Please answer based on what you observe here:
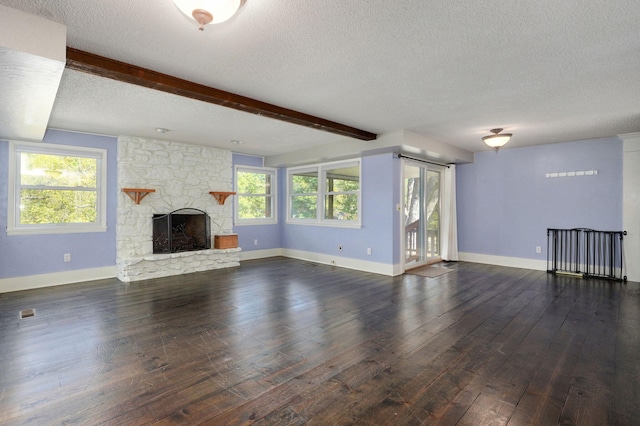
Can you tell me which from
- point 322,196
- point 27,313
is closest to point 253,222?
point 322,196

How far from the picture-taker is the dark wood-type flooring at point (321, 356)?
1912 millimetres

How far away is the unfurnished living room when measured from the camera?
81.0 inches

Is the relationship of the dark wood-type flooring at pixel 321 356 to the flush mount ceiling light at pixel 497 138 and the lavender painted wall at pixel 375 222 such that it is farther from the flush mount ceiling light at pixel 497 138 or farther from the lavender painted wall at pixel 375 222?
the flush mount ceiling light at pixel 497 138

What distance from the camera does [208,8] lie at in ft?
5.56

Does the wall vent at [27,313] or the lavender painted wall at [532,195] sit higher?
the lavender painted wall at [532,195]

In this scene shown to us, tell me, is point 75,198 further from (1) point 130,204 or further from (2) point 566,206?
(2) point 566,206

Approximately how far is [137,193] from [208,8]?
4.63 m

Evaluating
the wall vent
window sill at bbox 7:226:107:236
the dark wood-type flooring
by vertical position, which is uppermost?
window sill at bbox 7:226:107:236

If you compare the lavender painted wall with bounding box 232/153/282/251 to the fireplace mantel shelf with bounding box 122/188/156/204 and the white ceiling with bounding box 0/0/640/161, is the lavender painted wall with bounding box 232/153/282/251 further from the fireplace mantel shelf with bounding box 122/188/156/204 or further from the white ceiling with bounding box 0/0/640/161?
the white ceiling with bounding box 0/0/640/161

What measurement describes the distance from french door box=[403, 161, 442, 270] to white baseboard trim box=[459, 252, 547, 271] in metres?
0.68

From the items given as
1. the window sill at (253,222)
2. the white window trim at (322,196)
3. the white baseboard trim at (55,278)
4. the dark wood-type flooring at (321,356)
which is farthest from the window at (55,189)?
the white window trim at (322,196)

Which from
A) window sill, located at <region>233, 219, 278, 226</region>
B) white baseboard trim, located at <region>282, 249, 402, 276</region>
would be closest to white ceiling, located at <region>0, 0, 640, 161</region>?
white baseboard trim, located at <region>282, 249, 402, 276</region>

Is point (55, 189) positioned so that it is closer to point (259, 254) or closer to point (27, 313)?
point (27, 313)

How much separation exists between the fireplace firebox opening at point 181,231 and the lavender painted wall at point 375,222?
2568 millimetres
